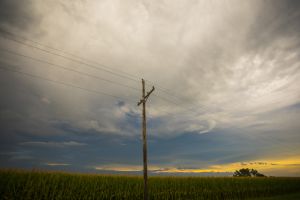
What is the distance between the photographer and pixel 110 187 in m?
25.9

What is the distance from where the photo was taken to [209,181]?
36750 millimetres

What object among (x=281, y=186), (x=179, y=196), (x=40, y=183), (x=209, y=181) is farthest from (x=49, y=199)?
(x=281, y=186)

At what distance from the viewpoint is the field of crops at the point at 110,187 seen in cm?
2047

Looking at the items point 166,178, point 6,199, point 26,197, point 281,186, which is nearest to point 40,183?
point 26,197

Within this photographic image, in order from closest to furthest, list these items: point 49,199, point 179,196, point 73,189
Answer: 1. point 49,199
2. point 73,189
3. point 179,196

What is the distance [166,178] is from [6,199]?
1945 centimetres

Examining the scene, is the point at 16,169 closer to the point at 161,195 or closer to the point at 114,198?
the point at 114,198

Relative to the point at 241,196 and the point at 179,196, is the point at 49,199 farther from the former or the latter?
the point at 241,196

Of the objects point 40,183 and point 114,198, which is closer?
point 40,183

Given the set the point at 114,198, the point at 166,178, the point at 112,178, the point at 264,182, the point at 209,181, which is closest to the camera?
the point at 114,198

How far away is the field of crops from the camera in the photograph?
2047 cm

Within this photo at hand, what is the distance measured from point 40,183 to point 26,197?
5.04 ft

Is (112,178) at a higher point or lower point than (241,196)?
higher

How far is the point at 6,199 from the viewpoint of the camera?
19.1 meters
